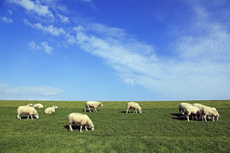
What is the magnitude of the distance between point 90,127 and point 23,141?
6618mm

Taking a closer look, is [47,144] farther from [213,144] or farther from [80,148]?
[213,144]

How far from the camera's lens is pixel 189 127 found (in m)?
18.1

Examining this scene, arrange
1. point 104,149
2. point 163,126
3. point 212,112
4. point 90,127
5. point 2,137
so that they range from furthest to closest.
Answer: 1. point 212,112
2. point 163,126
3. point 90,127
4. point 2,137
5. point 104,149

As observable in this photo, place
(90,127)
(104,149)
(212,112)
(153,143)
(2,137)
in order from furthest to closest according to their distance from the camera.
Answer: (212,112) < (90,127) < (2,137) < (153,143) < (104,149)

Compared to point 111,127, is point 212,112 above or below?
above

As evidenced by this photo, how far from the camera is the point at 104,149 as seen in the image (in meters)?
11.9

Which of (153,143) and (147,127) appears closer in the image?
(153,143)

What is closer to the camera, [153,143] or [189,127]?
[153,143]

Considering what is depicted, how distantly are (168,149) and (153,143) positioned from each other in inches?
51.5

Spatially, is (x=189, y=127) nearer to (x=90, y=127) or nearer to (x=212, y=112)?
(x=212, y=112)

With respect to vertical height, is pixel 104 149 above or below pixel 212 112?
below

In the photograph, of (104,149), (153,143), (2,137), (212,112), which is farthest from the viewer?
(212,112)

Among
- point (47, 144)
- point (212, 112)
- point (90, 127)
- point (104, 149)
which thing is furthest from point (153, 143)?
point (212, 112)

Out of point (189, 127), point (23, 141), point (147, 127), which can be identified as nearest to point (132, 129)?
point (147, 127)
